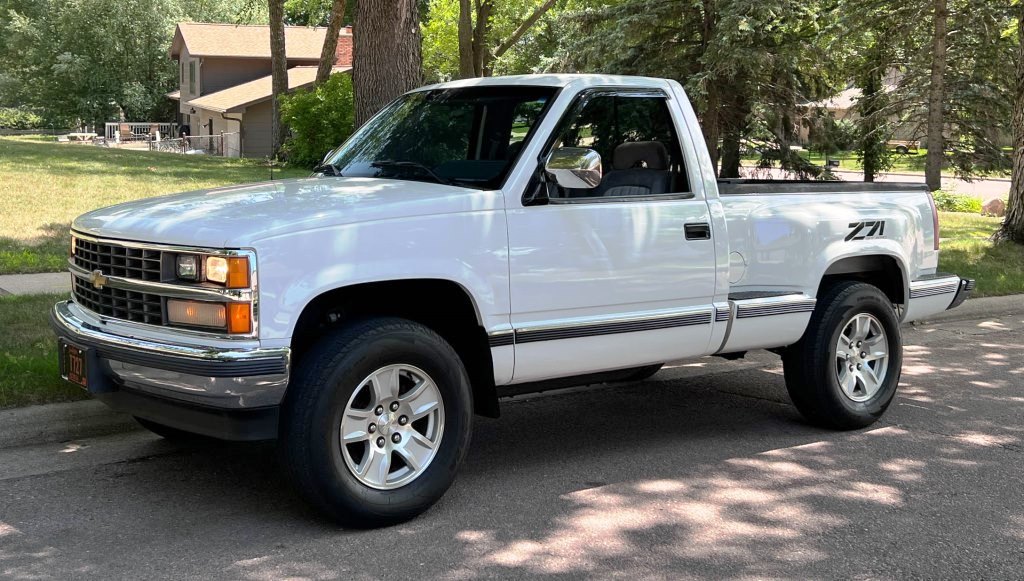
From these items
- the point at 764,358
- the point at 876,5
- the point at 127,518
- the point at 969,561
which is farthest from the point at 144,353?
the point at 876,5

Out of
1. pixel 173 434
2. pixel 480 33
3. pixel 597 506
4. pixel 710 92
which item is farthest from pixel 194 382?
pixel 480 33

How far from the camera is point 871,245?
267 inches

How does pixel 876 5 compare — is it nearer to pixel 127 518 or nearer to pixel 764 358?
pixel 764 358

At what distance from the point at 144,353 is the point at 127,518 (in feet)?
2.79

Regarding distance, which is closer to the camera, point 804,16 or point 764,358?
point 764,358

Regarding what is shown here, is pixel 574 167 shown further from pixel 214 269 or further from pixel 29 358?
pixel 29 358

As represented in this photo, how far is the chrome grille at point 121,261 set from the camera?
4.77 m

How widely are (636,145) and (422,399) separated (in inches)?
79.6

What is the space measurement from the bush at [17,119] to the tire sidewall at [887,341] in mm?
70603

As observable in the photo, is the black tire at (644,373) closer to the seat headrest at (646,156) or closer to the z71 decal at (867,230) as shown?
the z71 decal at (867,230)

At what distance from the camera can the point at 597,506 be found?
A: 17.4 feet

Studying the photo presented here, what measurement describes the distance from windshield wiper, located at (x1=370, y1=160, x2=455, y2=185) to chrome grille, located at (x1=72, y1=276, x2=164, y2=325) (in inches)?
59.7

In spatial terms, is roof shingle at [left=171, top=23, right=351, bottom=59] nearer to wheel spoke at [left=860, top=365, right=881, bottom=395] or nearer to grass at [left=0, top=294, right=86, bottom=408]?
grass at [left=0, top=294, right=86, bottom=408]

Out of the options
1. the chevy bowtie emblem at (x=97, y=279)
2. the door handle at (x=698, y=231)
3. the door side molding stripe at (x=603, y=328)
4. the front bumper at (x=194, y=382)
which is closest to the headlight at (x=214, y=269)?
the front bumper at (x=194, y=382)
